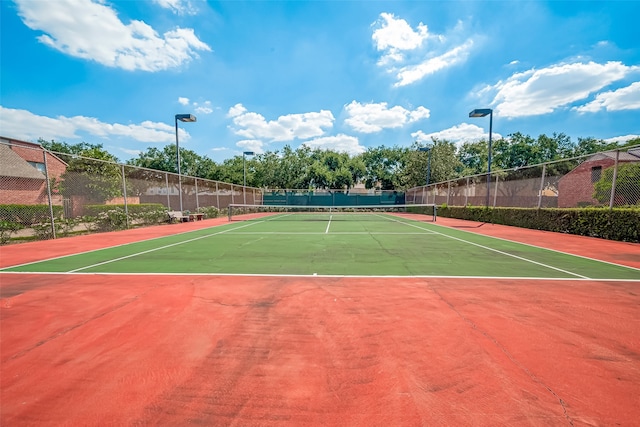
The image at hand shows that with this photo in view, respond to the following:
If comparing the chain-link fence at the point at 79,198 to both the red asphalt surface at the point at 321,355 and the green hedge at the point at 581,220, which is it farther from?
the green hedge at the point at 581,220

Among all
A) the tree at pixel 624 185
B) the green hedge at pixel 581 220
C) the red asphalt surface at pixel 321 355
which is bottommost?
the red asphalt surface at pixel 321 355

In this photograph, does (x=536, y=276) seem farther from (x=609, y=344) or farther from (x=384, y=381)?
(x=384, y=381)

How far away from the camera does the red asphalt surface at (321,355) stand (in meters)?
1.90

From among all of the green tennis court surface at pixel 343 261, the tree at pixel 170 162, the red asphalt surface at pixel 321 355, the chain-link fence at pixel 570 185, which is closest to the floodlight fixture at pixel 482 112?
the chain-link fence at pixel 570 185

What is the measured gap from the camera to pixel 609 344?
274 centimetres

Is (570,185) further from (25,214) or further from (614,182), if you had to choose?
(25,214)

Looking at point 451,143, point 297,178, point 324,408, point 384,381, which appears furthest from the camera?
point 297,178

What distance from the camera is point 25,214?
10117 mm

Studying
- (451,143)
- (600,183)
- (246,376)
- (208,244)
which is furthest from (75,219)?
(451,143)

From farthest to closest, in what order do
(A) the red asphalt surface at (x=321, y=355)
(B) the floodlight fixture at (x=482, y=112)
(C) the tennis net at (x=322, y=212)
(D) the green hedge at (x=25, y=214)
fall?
(C) the tennis net at (x=322, y=212)
(B) the floodlight fixture at (x=482, y=112)
(D) the green hedge at (x=25, y=214)
(A) the red asphalt surface at (x=321, y=355)

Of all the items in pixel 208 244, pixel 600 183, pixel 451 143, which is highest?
pixel 451 143

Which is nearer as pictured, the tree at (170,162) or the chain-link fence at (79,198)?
the chain-link fence at (79,198)

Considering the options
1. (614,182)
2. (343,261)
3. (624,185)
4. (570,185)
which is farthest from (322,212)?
(343,261)

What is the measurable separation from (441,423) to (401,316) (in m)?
1.59
